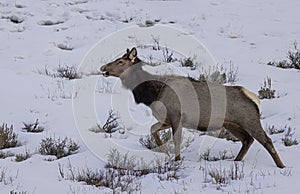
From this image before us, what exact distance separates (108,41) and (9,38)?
2.54 m

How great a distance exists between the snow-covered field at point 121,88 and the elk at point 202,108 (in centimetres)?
32

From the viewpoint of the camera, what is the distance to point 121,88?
10.7 m

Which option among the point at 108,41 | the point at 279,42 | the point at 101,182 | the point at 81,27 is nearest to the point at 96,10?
the point at 81,27

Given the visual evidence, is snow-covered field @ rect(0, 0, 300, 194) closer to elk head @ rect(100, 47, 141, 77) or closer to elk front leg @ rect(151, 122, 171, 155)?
elk front leg @ rect(151, 122, 171, 155)

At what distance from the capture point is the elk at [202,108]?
732cm

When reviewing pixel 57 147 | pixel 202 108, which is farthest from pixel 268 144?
pixel 57 147

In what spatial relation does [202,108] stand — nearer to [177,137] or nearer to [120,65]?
[177,137]

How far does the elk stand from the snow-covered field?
0.32m

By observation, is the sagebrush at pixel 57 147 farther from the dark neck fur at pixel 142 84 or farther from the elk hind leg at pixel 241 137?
the elk hind leg at pixel 241 137

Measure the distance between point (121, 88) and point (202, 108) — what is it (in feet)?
11.0

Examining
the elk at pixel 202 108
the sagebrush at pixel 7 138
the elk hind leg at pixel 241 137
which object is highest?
the elk at pixel 202 108

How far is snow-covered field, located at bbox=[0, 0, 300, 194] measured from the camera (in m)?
6.57

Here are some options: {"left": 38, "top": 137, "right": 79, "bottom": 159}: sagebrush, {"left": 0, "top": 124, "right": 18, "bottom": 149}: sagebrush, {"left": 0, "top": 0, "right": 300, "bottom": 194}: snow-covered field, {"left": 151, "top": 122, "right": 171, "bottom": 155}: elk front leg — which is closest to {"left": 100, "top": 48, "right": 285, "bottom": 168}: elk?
{"left": 151, "top": 122, "right": 171, "bottom": 155}: elk front leg

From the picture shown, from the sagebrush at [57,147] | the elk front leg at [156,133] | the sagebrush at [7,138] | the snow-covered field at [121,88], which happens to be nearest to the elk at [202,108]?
the elk front leg at [156,133]
